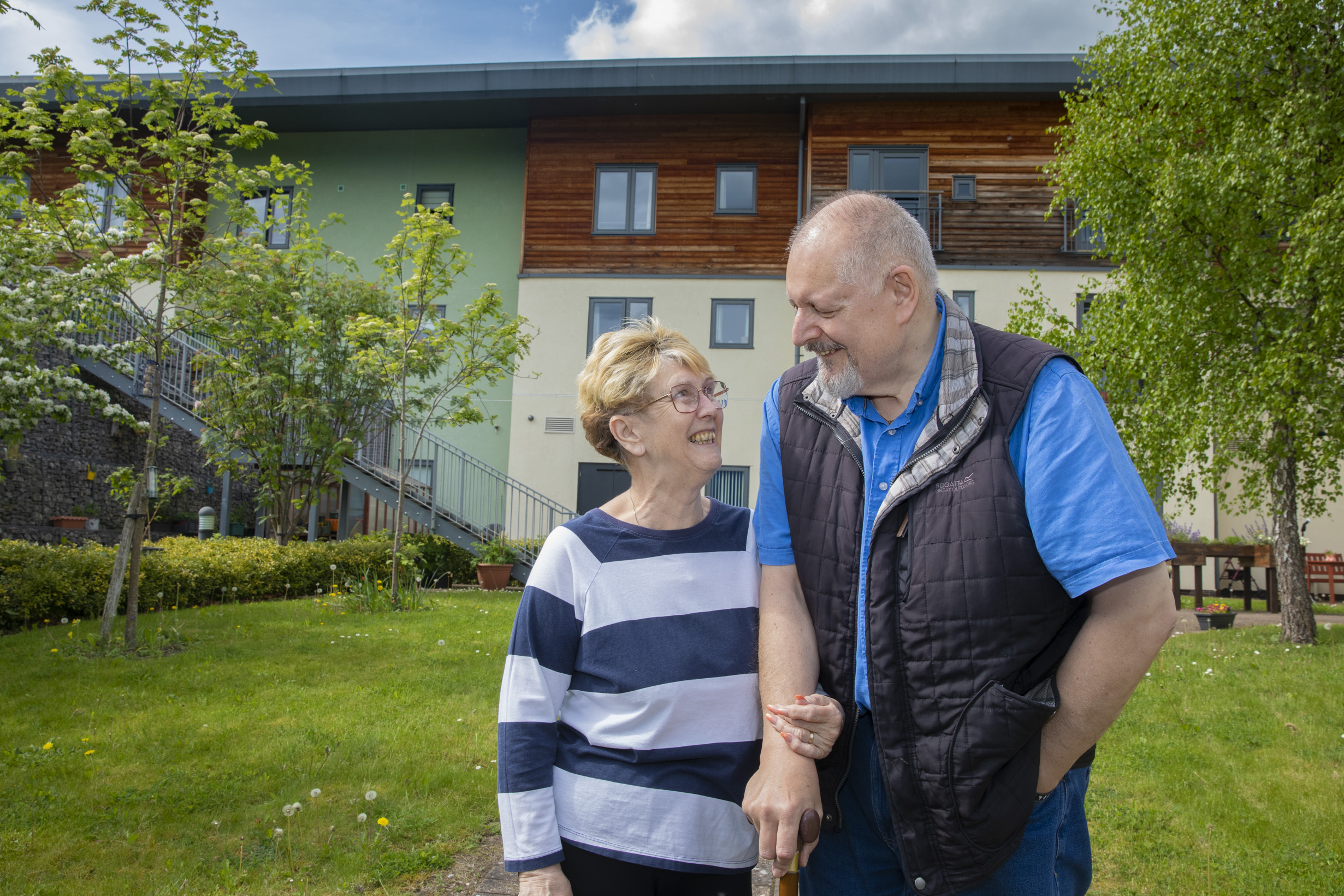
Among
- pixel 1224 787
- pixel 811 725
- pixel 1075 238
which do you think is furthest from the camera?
pixel 1075 238

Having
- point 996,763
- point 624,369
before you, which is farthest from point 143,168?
point 996,763

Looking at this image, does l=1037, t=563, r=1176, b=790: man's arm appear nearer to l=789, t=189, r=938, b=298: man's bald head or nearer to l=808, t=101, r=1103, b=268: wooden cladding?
l=789, t=189, r=938, b=298: man's bald head

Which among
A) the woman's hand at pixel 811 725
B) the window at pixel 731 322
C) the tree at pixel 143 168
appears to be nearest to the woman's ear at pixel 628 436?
the woman's hand at pixel 811 725

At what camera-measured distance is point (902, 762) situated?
1.62 meters

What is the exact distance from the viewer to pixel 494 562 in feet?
48.9

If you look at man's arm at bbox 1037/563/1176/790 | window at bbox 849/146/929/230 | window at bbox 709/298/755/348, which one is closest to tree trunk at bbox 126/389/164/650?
man's arm at bbox 1037/563/1176/790

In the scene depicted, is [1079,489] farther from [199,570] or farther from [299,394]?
[299,394]

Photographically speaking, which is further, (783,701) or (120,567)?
(120,567)

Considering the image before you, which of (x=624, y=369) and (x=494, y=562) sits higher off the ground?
(x=624, y=369)

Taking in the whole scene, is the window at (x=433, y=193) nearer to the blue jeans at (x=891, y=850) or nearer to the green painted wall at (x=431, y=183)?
the green painted wall at (x=431, y=183)

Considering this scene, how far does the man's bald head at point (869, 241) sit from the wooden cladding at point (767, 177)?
15434mm

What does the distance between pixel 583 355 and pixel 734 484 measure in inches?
160

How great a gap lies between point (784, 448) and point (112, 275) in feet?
24.2

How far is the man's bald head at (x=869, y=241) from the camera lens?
1774 millimetres
